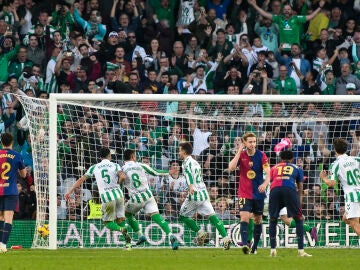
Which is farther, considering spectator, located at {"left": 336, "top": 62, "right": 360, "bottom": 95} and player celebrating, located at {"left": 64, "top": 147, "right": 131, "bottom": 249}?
spectator, located at {"left": 336, "top": 62, "right": 360, "bottom": 95}

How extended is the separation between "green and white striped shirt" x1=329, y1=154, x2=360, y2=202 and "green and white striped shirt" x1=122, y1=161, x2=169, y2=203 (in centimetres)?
377

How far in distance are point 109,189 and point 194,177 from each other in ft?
5.42

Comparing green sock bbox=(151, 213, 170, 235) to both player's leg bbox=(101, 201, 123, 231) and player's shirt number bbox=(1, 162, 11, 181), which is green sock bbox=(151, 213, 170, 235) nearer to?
player's leg bbox=(101, 201, 123, 231)

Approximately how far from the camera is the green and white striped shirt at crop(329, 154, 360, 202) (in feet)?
65.5

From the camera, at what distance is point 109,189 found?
22.1m

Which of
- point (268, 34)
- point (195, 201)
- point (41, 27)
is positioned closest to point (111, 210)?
point (195, 201)

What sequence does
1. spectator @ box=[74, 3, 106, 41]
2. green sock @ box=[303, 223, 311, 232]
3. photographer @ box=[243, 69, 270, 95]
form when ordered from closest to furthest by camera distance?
green sock @ box=[303, 223, 311, 232] → photographer @ box=[243, 69, 270, 95] → spectator @ box=[74, 3, 106, 41]

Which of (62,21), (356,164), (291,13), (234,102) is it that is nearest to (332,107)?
(234,102)

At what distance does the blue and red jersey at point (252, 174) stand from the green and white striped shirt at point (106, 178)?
258 cm

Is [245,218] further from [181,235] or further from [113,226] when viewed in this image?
[181,235]

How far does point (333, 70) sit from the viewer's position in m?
28.9

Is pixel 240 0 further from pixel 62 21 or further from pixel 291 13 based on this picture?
pixel 62 21

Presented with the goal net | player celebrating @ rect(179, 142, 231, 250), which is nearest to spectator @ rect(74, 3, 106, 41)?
the goal net

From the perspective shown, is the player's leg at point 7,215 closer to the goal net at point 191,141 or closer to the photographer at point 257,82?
the goal net at point 191,141
